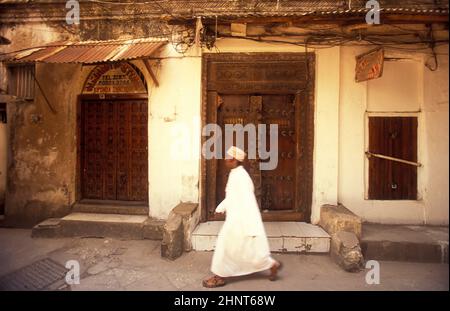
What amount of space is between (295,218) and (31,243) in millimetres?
5136

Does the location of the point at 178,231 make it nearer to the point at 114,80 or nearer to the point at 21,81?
the point at 114,80

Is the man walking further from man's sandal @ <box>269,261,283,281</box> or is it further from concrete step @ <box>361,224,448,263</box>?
concrete step @ <box>361,224,448,263</box>

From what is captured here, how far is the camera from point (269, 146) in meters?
6.25

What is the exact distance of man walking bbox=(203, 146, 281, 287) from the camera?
403cm

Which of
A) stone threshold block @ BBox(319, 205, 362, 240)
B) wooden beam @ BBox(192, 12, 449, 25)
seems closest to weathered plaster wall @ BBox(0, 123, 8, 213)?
wooden beam @ BBox(192, 12, 449, 25)

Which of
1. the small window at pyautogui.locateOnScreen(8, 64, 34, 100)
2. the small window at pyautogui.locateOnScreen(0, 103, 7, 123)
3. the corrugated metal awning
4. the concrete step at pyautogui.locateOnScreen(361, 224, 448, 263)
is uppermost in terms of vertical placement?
the corrugated metal awning

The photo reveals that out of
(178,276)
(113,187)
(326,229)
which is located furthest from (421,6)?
(113,187)

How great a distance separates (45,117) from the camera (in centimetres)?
666

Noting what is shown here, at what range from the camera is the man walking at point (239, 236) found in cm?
403

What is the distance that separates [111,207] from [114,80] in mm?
2744

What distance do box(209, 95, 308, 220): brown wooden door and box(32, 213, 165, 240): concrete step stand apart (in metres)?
1.24

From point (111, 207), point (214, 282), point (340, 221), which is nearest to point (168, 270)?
point (214, 282)
